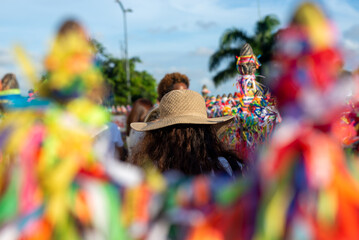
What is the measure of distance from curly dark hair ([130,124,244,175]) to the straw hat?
39mm

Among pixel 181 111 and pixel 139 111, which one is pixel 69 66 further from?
pixel 139 111

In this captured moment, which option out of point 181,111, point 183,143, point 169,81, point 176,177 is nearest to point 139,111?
point 169,81

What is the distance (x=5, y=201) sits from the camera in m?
0.73

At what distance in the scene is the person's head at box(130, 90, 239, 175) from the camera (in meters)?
1.82

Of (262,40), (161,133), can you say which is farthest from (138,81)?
(161,133)

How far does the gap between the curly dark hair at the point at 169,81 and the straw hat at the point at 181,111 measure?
1812 mm

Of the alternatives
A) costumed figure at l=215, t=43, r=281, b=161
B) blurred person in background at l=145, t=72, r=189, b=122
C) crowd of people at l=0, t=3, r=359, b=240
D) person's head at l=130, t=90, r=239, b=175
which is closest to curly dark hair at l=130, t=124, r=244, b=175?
person's head at l=130, t=90, r=239, b=175

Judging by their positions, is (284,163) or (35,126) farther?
(35,126)

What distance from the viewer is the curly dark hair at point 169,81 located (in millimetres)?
4078

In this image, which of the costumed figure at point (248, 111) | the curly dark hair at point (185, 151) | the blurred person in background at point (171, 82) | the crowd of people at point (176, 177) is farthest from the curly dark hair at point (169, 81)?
the crowd of people at point (176, 177)

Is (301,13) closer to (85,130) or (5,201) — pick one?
(85,130)

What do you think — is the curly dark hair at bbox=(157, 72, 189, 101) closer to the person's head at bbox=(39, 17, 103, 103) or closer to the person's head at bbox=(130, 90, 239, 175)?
the person's head at bbox=(130, 90, 239, 175)

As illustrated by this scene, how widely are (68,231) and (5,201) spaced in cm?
14

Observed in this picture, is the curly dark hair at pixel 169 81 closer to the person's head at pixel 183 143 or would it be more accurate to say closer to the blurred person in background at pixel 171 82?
the blurred person in background at pixel 171 82
